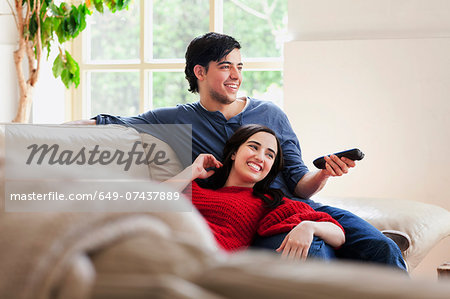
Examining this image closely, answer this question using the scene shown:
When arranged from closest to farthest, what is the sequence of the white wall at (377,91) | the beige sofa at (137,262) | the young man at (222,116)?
the beige sofa at (137,262) → the young man at (222,116) → the white wall at (377,91)

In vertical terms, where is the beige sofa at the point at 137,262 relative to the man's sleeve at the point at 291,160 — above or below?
above

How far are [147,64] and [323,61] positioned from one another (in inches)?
51.3

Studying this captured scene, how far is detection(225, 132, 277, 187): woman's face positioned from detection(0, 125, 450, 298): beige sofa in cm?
155

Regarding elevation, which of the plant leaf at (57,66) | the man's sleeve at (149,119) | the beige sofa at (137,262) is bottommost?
the man's sleeve at (149,119)

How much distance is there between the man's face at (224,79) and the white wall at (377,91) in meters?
1.11

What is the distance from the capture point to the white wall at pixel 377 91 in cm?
310

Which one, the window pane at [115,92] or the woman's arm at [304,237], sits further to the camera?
the window pane at [115,92]

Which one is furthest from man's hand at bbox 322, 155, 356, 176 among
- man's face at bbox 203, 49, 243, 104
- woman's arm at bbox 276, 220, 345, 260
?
man's face at bbox 203, 49, 243, 104

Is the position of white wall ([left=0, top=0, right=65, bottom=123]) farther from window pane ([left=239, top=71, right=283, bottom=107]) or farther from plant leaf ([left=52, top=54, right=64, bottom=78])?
window pane ([left=239, top=71, right=283, bottom=107])

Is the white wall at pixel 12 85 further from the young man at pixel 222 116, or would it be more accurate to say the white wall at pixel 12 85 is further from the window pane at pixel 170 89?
the young man at pixel 222 116

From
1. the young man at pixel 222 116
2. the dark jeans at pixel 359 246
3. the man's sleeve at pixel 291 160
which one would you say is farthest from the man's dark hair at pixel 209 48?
the dark jeans at pixel 359 246

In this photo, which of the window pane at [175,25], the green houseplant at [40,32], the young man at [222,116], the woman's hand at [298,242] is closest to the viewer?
the woman's hand at [298,242]

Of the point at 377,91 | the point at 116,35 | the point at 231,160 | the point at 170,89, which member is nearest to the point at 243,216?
the point at 231,160

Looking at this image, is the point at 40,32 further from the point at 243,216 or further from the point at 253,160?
the point at 243,216
